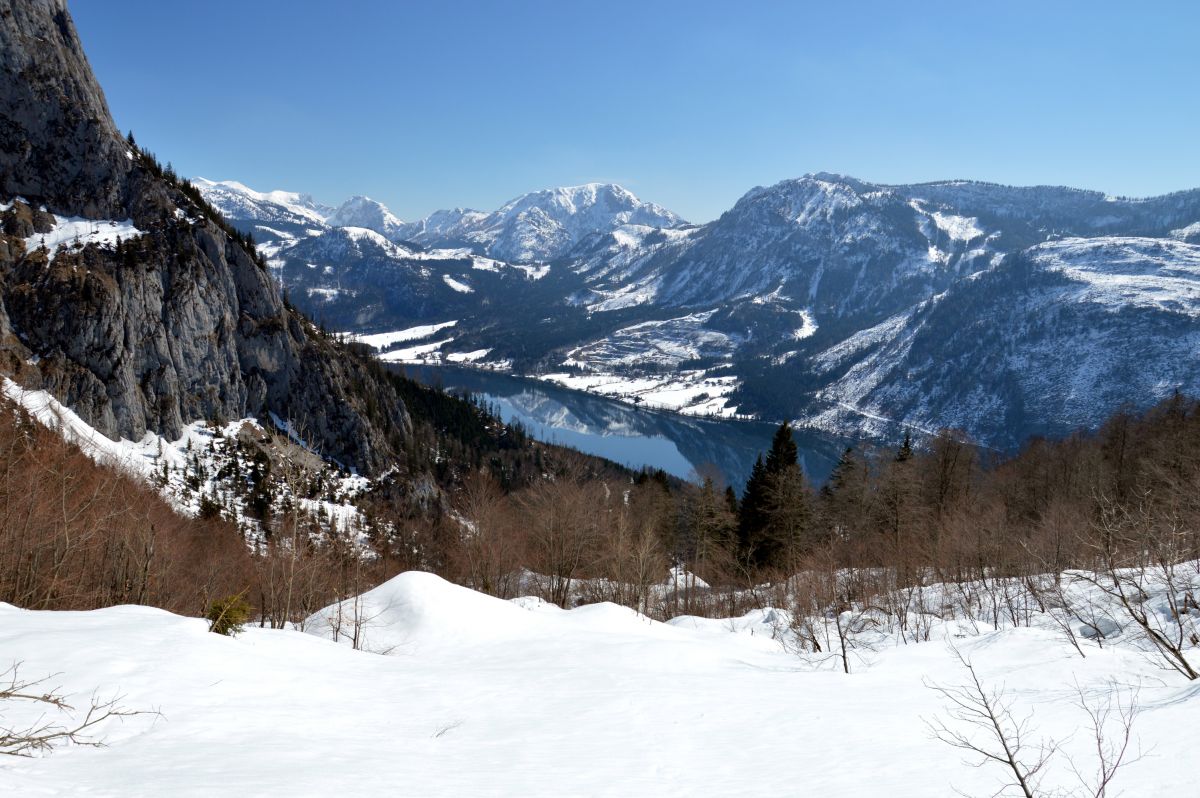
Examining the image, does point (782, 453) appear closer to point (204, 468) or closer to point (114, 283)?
point (204, 468)

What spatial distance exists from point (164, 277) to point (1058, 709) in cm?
12775

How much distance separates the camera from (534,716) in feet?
41.2

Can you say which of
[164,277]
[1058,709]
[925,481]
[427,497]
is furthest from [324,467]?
[1058,709]

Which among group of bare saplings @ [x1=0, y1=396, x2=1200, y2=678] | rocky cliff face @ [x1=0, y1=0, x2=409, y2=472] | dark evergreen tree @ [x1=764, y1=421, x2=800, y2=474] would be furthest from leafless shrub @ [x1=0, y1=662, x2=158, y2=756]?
rocky cliff face @ [x1=0, y1=0, x2=409, y2=472]

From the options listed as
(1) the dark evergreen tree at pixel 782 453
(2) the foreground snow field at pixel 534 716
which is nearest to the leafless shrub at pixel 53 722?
(2) the foreground snow field at pixel 534 716

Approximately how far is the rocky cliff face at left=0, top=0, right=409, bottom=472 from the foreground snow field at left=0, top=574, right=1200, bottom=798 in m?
90.7

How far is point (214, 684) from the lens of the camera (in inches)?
456

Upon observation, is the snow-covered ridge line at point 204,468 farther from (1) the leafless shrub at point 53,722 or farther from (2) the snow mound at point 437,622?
(1) the leafless shrub at point 53,722

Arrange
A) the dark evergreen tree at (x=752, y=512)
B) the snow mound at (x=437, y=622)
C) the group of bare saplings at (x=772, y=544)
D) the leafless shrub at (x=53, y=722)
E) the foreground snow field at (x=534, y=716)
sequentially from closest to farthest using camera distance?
the leafless shrub at (x=53, y=722) < the foreground snow field at (x=534, y=716) < the snow mound at (x=437, y=622) < the group of bare saplings at (x=772, y=544) < the dark evergreen tree at (x=752, y=512)

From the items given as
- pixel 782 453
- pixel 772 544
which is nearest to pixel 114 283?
pixel 782 453

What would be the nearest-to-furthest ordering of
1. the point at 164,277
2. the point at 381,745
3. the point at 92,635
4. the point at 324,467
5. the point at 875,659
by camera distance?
the point at 381,745, the point at 92,635, the point at 875,659, the point at 164,277, the point at 324,467

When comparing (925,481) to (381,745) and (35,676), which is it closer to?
(381,745)

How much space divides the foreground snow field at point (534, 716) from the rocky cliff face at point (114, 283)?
90.7 metres

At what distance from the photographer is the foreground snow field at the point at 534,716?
849cm
